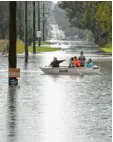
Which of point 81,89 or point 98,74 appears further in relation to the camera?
point 98,74

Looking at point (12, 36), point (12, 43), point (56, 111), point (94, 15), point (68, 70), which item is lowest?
point (68, 70)

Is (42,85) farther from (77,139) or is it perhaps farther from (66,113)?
(77,139)

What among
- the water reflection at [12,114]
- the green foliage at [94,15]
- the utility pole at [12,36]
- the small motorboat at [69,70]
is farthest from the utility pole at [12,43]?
the green foliage at [94,15]

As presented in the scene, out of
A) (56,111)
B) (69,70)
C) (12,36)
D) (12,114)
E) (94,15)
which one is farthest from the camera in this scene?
(94,15)

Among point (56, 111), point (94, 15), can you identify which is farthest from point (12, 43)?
point (94, 15)

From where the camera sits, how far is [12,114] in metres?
18.8

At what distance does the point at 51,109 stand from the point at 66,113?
3.55ft

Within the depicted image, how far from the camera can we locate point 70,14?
138750 millimetres

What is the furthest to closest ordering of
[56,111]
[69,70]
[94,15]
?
[94,15] → [69,70] → [56,111]

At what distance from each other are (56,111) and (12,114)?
152 cm

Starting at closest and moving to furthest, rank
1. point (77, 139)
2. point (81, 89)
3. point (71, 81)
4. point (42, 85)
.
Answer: point (77, 139), point (81, 89), point (42, 85), point (71, 81)

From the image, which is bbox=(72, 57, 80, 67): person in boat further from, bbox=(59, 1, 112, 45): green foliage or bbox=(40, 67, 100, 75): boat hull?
bbox=(59, 1, 112, 45): green foliage

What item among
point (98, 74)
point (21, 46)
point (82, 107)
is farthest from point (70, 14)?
point (82, 107)

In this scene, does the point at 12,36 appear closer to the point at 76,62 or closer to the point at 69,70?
the point at 69,70
